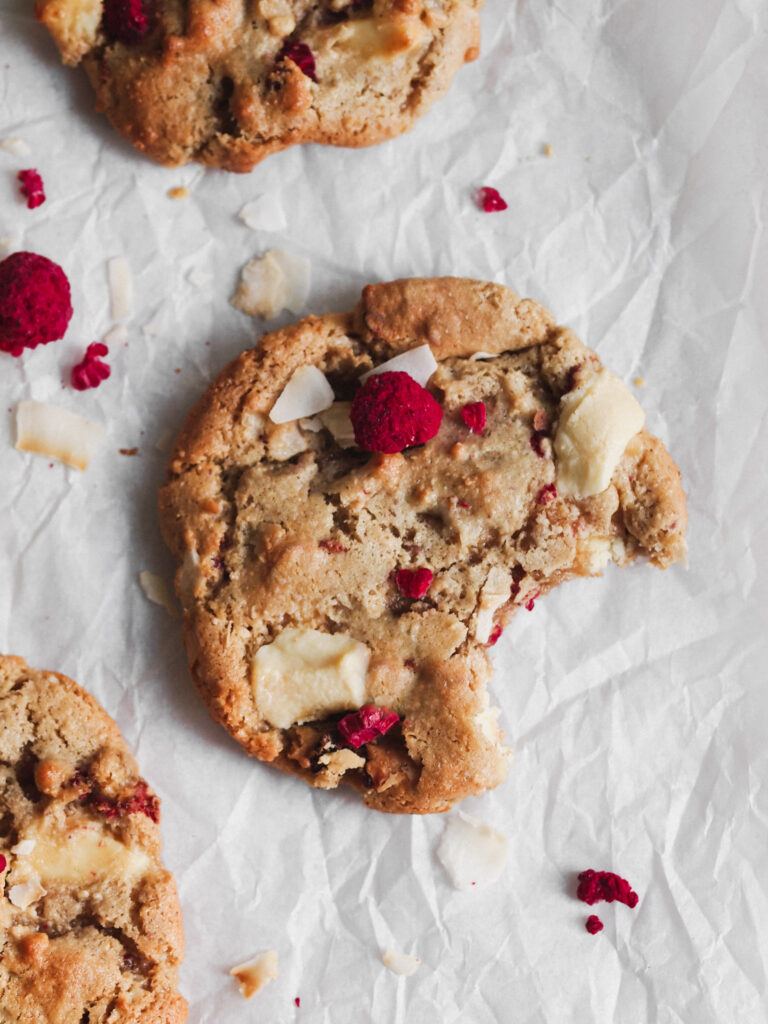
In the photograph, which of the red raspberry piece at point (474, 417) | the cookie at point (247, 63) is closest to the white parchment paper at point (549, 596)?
the cookie at point (247, 63)

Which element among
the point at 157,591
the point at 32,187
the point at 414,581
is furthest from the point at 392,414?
the point at 32,187

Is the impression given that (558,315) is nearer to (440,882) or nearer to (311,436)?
(311,436)

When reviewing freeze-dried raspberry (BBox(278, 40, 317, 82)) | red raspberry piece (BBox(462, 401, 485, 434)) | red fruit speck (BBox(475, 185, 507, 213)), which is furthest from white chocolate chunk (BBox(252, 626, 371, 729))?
freeze-dried raspberry (BBox(278, 40, 317, 82))

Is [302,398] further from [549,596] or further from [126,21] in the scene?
[126,21]

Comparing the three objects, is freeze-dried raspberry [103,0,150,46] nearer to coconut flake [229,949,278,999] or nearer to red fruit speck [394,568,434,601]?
red fruit speck [394,568,434,601]

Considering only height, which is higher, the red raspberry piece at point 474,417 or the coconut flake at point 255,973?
the red raspberry piece at point 474,417

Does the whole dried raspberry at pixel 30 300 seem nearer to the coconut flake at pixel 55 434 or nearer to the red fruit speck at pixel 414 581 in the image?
the coconut flake at pixel 55 434
